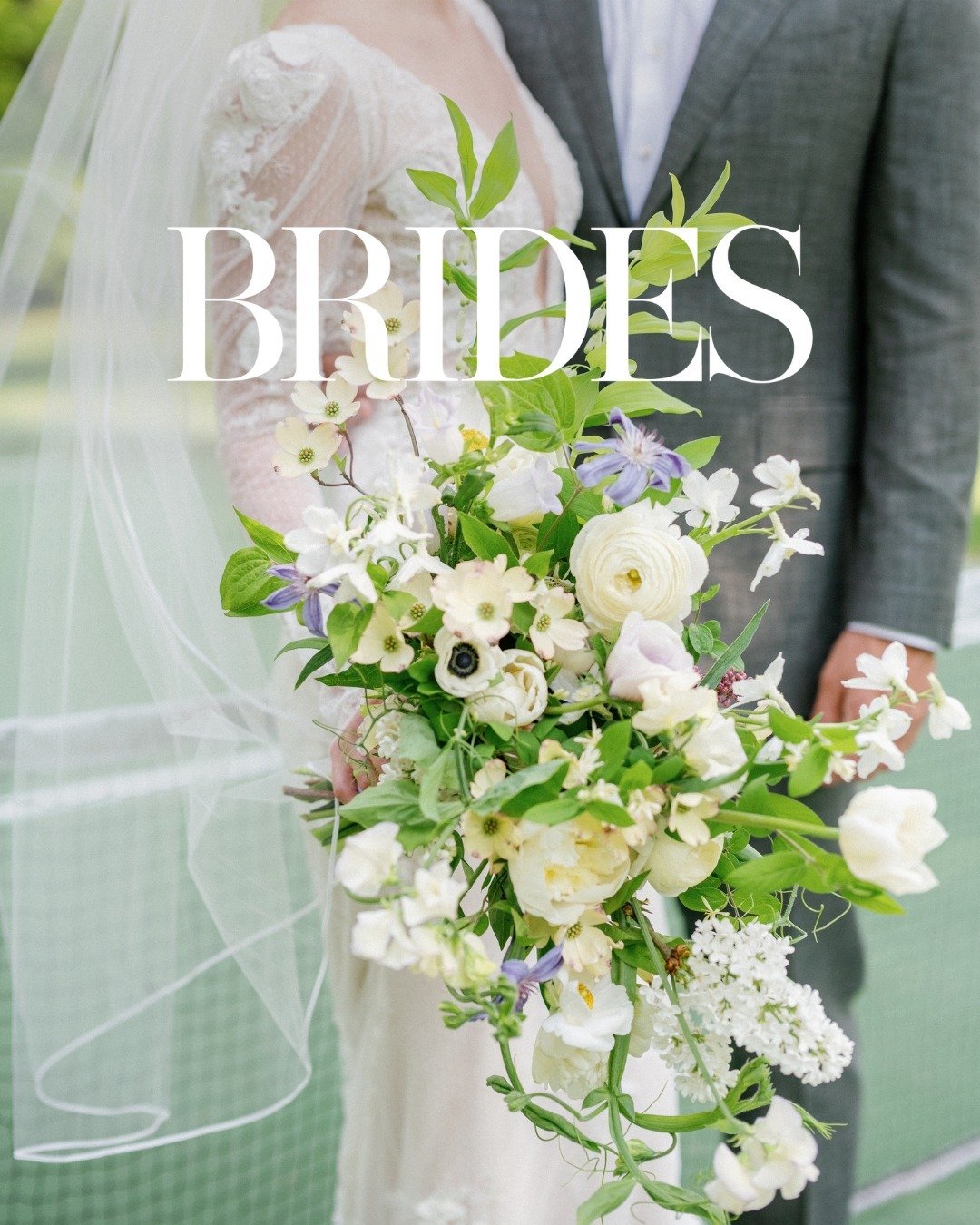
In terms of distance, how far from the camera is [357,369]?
85 centimetres

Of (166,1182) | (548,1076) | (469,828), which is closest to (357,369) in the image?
(469,828)

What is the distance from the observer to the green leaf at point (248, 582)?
86 centimetres

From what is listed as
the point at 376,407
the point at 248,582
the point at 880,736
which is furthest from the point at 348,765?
the point at 376,407

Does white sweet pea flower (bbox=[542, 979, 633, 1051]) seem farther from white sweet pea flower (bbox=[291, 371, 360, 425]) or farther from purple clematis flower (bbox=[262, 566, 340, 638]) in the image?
white sweet pea flower (bbox=[291, 371, 360, 425])

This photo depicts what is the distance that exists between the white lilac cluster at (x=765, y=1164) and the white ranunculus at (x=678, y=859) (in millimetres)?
140

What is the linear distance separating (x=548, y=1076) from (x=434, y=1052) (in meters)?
0.63

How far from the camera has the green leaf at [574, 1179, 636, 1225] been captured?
0.76 meters

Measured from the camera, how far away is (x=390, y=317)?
0.86 meters

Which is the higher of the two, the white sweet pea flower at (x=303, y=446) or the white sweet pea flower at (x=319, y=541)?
the white sweet pea flower at (x=303, y=446)

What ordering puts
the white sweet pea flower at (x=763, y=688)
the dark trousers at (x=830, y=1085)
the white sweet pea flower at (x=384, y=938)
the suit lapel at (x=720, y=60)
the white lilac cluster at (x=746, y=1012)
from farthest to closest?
1. the dark trousers at (x=830, y=1085)
2. the suit lapel at (x=720, y=60)
3. the white sweet pea flower at (x=763, y=688)
4. the white lilac cluster at (x=746, y=1012)
5. the white sweet pea flower at (x=384, y=938)

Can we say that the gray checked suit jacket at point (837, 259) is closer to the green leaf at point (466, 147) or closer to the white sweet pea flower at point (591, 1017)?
the green leaf at point (466, 147)

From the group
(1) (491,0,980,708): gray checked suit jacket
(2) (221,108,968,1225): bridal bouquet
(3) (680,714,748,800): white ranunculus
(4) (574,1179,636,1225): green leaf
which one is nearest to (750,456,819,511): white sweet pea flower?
(2) (221,108,968,1225): bridal bouquet

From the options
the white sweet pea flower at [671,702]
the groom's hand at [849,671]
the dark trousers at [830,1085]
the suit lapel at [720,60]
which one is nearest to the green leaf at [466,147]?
the white sweet pea flower at [671,702]

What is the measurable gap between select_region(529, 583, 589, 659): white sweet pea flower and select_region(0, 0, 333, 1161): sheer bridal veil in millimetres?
512
